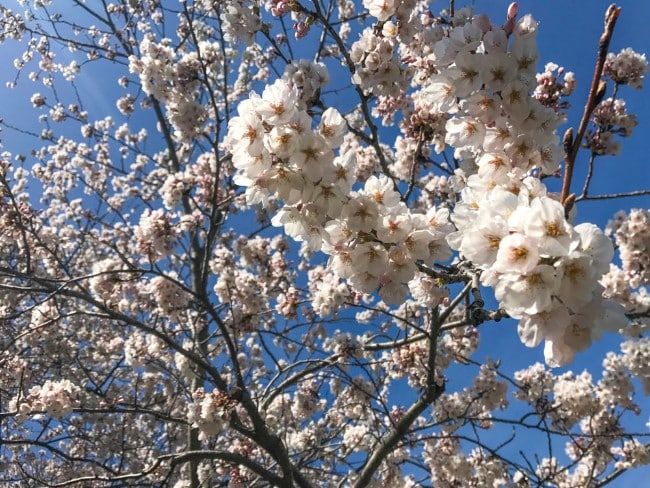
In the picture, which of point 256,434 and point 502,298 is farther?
point 256,434

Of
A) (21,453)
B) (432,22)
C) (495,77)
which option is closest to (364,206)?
(495,77)

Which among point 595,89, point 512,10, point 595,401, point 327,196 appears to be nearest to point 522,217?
Result: point 595,89

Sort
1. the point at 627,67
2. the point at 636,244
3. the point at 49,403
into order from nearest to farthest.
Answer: the point at 627,67, the point at 49,403, the point at 636,244

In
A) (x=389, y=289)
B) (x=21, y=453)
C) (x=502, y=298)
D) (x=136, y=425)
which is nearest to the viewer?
→ (x=502, y=298)

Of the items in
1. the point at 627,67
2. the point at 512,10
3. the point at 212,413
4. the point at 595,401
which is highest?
the point at 627,67

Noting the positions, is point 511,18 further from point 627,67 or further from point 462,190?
point 627,67

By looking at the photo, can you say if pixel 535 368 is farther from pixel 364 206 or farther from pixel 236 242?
pixel 364 206

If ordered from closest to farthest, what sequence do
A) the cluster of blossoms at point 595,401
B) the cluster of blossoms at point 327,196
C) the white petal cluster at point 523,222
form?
the white petal cluster at point 523,222, the cluster of blossoms at point 327,196, the cluster of blossoms at point 595,401

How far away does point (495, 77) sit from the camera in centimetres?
202

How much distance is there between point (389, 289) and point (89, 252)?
10417 millimetres

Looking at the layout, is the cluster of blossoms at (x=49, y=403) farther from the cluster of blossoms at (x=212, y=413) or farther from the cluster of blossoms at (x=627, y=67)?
the cluster of blossoms at (x=627, y=67)

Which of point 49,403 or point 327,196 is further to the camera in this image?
point 49,403

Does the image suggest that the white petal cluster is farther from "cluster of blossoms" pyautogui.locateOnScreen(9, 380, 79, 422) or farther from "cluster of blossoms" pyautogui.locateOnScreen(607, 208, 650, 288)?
"cluster of blossoms" pyautogui.locateOnScreen(9, 380, 79, 422)

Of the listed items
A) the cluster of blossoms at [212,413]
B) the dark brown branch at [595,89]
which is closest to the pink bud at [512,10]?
the dark brown branch at [595,89]
